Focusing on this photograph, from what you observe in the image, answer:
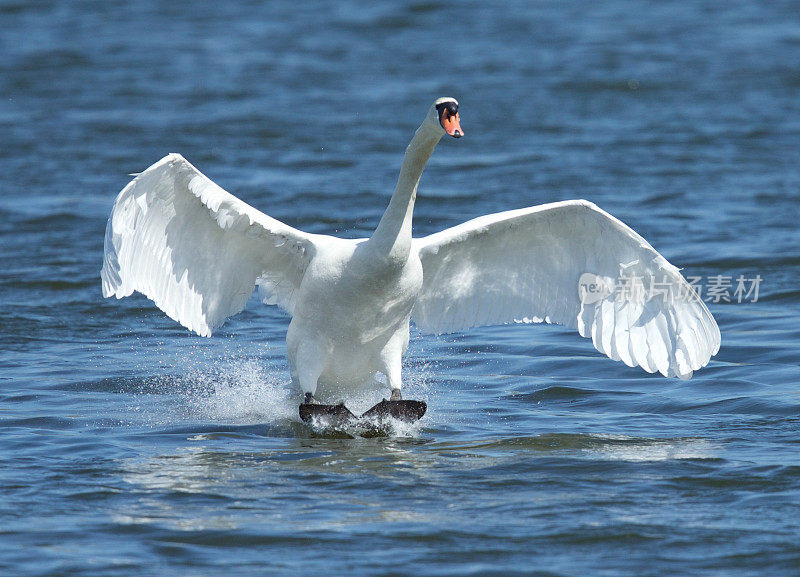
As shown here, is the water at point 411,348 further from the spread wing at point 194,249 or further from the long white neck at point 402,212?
the long white neck at point 402,212

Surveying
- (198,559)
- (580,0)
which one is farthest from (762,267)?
(580,0)

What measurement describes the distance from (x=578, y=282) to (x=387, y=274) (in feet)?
6.20

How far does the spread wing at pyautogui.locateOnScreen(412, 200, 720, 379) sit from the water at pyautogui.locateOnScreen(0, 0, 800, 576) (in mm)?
→ 655

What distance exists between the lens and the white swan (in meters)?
9.31

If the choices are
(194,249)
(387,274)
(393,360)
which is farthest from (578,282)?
(194,249)

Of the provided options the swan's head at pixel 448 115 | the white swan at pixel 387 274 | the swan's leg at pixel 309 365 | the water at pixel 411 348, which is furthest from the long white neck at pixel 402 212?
the water at pixel 411 348

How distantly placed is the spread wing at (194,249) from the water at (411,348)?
2.96 feet

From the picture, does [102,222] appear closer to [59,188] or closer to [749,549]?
[59,188]

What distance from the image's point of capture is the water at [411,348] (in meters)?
7.61

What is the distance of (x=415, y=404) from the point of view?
A: 9609 millimetres

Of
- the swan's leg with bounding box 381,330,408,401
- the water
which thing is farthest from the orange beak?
the water

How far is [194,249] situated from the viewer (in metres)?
9.98

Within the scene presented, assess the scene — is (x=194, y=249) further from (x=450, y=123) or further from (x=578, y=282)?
(x=578, y=282)

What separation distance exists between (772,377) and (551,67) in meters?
18.1
